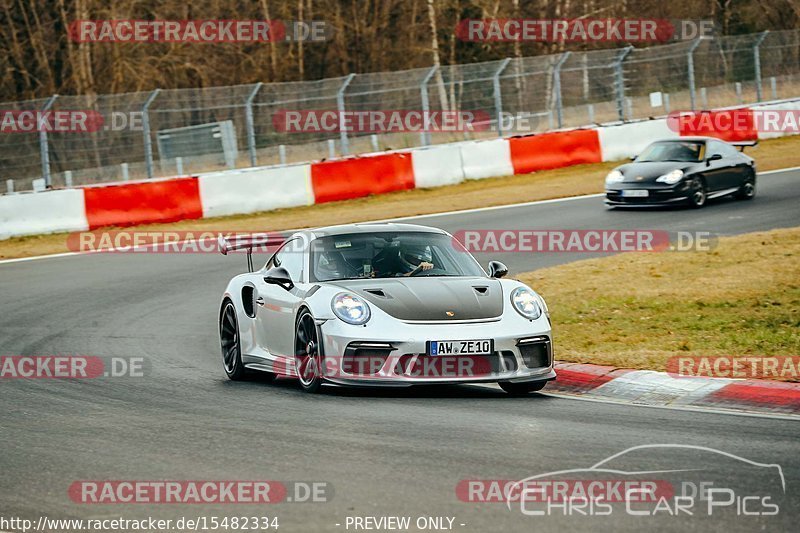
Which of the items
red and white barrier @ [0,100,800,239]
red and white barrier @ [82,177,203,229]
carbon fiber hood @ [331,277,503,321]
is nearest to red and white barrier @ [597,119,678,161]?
red and white barrier @ [0,100,800,239]

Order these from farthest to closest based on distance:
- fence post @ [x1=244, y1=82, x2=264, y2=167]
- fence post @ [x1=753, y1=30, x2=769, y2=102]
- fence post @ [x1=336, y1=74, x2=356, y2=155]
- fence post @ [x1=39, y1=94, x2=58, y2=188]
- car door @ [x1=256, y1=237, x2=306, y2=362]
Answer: fence post @ [x1=753, y1=30, x2=769, y2=102]
fence post @ [x1=336, y1=74, x2=356, y2=155]
fence post @ [x1=244, y1=82, x2=264, y2=167]
fence post @ [x1=39, y1=94, x2=58, y2=188]
car door @ [x1=256, y1=237, x2=306, y2=362]

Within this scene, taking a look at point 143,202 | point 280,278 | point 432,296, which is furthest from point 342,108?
point 432,296

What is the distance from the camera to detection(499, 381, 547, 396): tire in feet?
29.3

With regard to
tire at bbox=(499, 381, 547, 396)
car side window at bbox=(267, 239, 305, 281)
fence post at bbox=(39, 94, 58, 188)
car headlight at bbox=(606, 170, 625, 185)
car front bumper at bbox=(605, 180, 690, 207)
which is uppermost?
fence post at bbox=(39, 94, 58, 188)

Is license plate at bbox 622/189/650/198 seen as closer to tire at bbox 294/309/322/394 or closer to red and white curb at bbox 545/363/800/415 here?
red and white curb at bbox 545/363/800/415

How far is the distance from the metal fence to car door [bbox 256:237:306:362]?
567 inches

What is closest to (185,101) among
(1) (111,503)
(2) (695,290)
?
(2) (695,290)

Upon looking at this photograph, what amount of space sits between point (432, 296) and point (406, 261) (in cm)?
90

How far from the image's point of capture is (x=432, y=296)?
887 cm

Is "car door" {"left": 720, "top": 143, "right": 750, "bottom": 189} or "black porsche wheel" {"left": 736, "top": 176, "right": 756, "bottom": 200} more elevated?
"car door" {"left": 720, "top": 143, "right": 750, "bottom": 189}

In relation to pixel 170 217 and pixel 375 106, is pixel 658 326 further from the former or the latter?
pixel 375 106

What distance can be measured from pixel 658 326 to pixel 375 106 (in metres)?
16.3

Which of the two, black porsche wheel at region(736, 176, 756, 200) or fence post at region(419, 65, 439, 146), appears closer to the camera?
black porsche wheel at region(736, 176, 756, 200)

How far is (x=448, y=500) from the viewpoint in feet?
18.6
